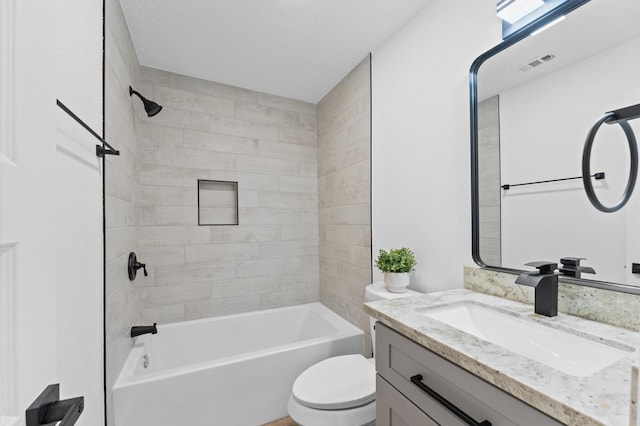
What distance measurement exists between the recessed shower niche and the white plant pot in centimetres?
156

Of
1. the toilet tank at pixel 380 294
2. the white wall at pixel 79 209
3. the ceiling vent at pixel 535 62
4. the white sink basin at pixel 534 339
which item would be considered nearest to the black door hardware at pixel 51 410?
the white wall at pixel 79 209

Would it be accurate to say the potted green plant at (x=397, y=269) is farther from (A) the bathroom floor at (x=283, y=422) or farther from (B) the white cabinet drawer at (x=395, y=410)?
(A) the bathroom floor at (x=283, y=422)

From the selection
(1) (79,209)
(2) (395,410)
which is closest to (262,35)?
(1) (79,209)

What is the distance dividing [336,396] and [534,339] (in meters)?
0.89

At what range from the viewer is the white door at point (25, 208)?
40 cm

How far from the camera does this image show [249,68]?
2355 mm

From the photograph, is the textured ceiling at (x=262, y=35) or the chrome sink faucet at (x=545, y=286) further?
the textured ceiling at (x=262, y=35)

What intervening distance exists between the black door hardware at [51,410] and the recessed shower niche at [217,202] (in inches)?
84.0

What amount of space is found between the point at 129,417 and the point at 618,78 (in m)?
2.54

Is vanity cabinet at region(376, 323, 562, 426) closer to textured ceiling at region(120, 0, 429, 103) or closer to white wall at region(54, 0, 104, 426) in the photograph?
white wall at region(54, 0, 104, 426)

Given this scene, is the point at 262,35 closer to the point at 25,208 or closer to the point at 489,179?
the point at 489,179

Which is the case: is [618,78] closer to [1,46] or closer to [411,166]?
[411,166]

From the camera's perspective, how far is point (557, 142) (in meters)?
1.08

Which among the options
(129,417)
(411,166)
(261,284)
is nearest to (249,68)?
(411,166)
